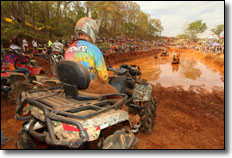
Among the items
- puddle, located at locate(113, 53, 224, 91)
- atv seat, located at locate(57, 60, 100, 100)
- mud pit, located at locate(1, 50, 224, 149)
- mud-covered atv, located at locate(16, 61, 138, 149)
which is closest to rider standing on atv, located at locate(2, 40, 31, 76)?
mud pit, located at locate(1, 50, 224, 149)

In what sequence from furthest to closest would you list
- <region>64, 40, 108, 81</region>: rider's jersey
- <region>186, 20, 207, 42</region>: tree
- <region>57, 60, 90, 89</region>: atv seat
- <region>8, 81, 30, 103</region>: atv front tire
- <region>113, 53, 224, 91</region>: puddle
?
<region>186, 20, 207, 42</region>: tree, <region>113, 53, 224, 91</region>: puddle, <region>8, 81, 30, 103</region>: atv front tire, <region>64, 40, 108, 81</region>: rider's jersey, <region>57, 60, 90, 89</region>: atv seat

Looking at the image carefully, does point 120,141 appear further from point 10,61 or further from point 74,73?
point 10,61

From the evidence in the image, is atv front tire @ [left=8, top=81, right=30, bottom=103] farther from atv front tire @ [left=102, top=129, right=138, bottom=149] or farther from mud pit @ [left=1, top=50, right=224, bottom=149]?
atv front tire @ [left=102, top=129, right=138, bottom=149]

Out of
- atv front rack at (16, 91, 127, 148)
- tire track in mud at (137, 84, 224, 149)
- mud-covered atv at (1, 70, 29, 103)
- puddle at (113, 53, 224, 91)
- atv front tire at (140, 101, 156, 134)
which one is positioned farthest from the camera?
puddle at (113, 53, 224, 91)

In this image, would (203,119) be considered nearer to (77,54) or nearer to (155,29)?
(77,54)

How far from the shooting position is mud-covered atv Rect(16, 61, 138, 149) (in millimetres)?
1228

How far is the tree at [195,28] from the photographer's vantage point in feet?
186

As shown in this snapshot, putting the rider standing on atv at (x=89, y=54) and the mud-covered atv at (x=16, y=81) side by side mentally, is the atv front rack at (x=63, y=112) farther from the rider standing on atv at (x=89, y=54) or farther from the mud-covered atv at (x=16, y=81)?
the mud-covered atv at (x=16, y=81)

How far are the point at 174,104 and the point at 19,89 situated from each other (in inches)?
238

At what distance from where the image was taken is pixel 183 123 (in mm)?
3922

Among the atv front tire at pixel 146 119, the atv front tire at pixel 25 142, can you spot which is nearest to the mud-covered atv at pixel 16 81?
the atv front tire at pixel 25 142

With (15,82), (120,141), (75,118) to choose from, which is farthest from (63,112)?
(15,82)

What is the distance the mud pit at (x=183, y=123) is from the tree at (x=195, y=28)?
6393 centimetres

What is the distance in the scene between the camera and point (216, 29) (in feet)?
147
